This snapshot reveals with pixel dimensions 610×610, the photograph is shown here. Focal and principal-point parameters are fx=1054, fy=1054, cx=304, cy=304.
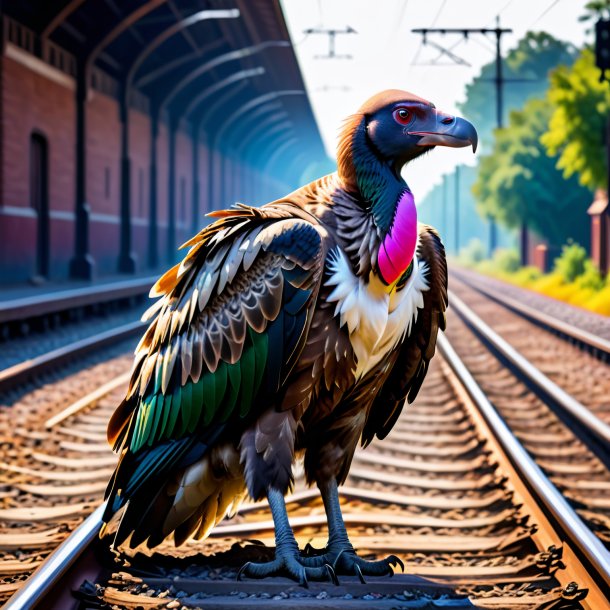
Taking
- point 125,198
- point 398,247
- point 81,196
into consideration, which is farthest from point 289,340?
point 125,198

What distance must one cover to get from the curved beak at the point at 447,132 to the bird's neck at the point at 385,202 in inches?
6.2

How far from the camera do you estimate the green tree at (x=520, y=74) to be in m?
98.5

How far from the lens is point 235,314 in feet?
11.9

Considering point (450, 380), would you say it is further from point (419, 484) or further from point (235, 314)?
point (235, 314)

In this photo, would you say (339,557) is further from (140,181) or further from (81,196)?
(140,181)

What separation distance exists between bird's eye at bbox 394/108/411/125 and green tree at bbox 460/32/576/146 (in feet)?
309

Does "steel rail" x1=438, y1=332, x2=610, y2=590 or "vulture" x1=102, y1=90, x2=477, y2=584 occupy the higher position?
"vulture" x1=102, y1=90, x2=477, y2=584

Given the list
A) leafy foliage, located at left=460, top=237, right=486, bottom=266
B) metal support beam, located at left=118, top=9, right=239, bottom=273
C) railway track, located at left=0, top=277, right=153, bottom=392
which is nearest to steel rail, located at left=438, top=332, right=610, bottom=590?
railway track, located at left=0, top=277, right=153, bottom=392

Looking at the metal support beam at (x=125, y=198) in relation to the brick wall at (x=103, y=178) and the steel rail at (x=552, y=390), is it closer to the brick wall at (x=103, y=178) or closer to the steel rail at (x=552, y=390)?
the brick wall at (x=103, y=178)

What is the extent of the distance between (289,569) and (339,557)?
0.84 ft

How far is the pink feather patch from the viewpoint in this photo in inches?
135

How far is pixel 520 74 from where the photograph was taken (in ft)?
328

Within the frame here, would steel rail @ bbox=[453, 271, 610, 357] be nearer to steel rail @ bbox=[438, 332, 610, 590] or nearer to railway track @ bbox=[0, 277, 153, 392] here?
steel rail @ bbox=[438, 332, 610, 590]

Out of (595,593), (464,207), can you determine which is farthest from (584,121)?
A: (464,207)
